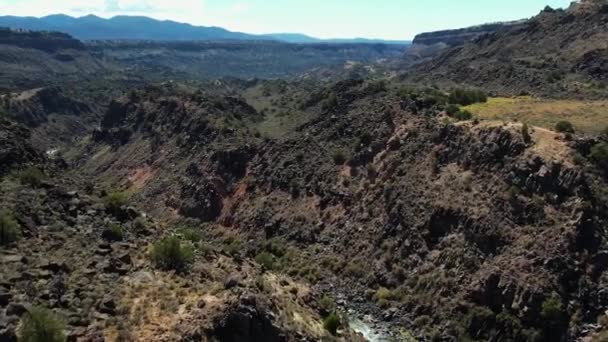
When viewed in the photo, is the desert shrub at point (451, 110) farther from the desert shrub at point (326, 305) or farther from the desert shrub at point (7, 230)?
the desert shrub at point (7, 230)

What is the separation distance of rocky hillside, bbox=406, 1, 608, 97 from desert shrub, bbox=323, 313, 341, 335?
52667 mm

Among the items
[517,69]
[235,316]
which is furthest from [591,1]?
[235,316]

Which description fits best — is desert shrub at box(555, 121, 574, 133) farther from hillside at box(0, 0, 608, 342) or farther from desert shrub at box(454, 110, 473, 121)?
desert shrub at box(454, 110, 473, 121)

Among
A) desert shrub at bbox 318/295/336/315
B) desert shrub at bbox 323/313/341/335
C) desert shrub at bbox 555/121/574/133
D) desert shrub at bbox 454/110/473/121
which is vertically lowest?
desert shrub at bbox 318/295/336/315

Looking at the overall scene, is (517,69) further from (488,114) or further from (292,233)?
(292,233)

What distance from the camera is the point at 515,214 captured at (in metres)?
53.9

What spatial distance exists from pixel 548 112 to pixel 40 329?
55825 millimetres

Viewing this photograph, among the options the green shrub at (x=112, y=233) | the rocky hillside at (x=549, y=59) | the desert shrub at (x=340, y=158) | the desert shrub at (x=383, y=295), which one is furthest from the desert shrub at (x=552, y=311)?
the rocky hillside at (x=549, y=59)

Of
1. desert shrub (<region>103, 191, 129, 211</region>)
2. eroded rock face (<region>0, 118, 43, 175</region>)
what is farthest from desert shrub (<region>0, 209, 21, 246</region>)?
eroded rock face (<region>0, 118, 43, 175</region>)

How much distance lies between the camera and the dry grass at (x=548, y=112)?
6594cm

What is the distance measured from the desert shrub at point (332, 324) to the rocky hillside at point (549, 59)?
173ft

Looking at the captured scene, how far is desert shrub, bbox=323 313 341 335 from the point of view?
44.3m

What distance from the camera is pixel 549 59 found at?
11138 cm

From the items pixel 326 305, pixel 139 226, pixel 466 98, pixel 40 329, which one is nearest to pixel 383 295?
pixel 326 305
